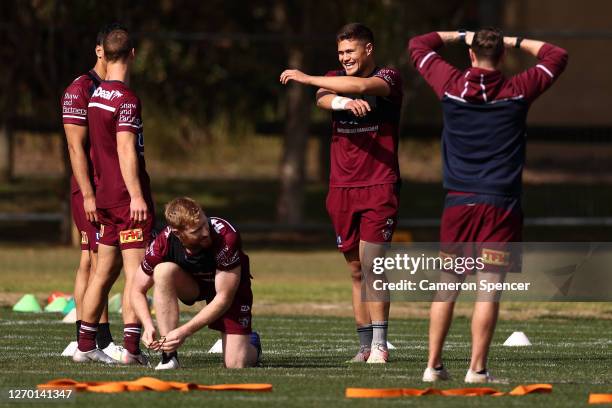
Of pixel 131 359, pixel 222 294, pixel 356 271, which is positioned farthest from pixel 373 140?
pixel 131 359

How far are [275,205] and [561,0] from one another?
10.6 meters

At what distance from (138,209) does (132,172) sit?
0.24 meters

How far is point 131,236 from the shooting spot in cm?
1000

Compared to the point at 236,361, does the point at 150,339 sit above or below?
above

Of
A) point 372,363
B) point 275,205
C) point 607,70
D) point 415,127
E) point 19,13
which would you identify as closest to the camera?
point 372,363

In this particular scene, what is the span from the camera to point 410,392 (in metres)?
8.41

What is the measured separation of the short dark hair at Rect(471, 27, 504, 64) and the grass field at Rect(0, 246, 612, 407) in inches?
74.9

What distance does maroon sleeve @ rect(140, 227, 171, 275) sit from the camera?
952cm

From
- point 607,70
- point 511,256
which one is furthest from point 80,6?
point 511,256

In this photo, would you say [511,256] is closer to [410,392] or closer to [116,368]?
[410,392]

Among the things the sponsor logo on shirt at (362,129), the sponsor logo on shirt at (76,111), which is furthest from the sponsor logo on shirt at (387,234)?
the sponsor logo on shirt at (76,111)

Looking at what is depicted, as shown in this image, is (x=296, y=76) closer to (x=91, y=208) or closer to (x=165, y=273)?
(x=165, y=273)

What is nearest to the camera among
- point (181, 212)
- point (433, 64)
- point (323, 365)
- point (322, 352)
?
point (433, 64)

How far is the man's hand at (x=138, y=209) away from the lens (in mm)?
9844
